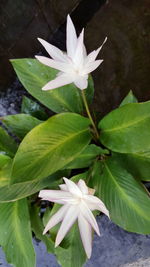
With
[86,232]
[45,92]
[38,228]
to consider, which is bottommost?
[38,228]

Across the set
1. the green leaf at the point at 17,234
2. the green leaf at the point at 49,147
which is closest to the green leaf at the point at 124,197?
the green leaf at the point at 49,147

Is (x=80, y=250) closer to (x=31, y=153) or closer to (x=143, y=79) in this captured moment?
(x=31, y=153)

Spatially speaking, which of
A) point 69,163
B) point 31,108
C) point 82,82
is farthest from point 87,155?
point 82,82

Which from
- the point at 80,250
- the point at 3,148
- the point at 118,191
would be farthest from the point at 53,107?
the point at 80,250

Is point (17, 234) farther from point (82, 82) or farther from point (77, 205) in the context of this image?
point (82, 82)

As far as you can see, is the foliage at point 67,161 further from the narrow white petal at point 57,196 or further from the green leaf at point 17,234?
the narrow white petal at point 57,196

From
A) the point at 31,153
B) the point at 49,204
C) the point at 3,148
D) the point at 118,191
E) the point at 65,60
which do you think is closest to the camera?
the point at 65,60

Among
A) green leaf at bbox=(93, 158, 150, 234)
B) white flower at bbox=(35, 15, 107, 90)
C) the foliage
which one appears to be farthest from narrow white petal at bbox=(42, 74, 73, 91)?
green leaf at bbox=(93, 158, 150, 234)
